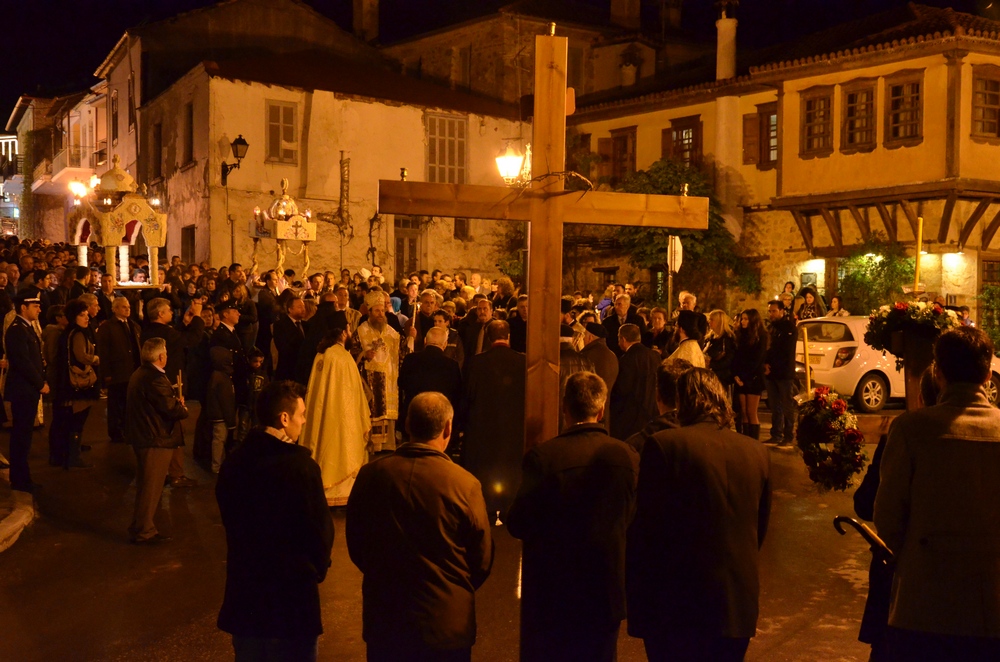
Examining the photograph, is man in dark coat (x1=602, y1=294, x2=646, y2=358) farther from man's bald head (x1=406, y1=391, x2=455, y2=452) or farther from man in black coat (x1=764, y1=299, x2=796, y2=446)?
man's bald head (x1=406, y1=391, x2=455, y2=452)

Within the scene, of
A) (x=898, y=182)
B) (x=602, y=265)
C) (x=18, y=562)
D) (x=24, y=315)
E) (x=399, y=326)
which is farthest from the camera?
(x=602, y=265)

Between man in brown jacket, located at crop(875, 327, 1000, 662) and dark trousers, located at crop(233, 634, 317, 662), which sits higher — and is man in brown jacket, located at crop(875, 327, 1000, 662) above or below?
above

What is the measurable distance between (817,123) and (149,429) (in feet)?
76.6

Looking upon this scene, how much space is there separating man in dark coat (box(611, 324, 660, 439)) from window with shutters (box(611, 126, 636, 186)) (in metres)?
24.3

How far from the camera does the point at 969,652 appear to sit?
3.70 m

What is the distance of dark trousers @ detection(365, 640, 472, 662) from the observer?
400cm

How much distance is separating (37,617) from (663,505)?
176 inches

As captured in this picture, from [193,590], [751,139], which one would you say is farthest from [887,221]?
[193,590]

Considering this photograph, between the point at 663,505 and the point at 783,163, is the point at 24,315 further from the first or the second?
the point at 783,163

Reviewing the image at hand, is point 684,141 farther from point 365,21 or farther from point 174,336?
point 174,336

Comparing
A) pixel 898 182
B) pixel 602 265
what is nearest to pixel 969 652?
pixel 898 182

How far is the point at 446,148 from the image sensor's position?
109 feet

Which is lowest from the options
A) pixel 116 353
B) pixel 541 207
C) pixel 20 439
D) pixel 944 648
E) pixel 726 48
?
pixel 20 439

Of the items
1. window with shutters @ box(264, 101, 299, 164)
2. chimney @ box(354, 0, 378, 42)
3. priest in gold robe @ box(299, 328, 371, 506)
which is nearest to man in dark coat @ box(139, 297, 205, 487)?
priest in gold robe @ box(299, 328, 371, 506)
